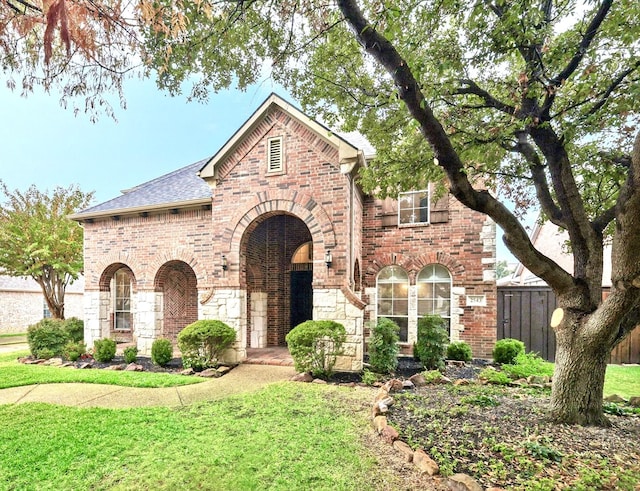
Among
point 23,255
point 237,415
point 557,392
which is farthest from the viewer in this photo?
point 23,255

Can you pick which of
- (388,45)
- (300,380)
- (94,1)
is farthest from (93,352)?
(388,45)

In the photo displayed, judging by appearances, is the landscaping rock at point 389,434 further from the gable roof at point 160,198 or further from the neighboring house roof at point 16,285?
the neighboring house roof at point 16,285

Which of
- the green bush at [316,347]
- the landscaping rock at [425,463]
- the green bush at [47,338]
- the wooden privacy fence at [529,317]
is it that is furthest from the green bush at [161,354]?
the wooden privacy fence at [529,317]

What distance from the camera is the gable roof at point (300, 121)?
24.3 feet

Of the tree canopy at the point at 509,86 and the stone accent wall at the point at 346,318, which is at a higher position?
the tree canopy at the point at 509,86

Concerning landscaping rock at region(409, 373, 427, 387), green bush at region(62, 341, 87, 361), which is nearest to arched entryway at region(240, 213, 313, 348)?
landscaping rock at region(409, 373, 427, 387)

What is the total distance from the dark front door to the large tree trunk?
734 cm

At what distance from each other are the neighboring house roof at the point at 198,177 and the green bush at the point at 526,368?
5625mm

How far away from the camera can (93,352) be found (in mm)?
9336

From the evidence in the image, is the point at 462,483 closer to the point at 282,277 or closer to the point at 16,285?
the point at 282,277

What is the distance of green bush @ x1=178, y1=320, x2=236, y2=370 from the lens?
7.52 metres

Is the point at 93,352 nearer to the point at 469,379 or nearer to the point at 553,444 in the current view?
the point at 469,379

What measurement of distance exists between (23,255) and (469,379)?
14.8m

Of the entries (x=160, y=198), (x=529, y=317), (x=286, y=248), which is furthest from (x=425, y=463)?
(x=160, y=198)
